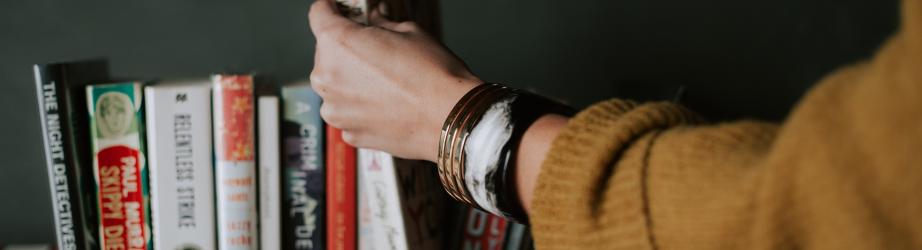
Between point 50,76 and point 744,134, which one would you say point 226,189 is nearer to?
point 50,76

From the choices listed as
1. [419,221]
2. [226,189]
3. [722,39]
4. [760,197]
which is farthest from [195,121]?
[722,39]

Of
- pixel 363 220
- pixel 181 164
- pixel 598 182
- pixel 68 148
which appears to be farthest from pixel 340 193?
pixel 598 182

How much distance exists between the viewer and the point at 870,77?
0.97 feet

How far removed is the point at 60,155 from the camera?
0.69 m

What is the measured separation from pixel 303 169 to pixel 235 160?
67mm

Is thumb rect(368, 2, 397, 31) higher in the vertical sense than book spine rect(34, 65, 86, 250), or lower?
higher

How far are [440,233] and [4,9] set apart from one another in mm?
656

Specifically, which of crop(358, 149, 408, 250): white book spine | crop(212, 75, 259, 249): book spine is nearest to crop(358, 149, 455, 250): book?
crop(358, 149, 408, 250): white book spine

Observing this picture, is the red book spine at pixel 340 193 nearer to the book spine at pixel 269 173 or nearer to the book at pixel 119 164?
the book spine at pixel 269 173

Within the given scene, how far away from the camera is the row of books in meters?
0.69

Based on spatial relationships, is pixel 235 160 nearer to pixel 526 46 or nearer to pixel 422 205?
pixel 422 205

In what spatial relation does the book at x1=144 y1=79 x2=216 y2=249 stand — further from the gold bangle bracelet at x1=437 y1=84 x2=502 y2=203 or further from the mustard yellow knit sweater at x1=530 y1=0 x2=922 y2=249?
the mustard yellow knit sweater at x1=530 y1=0 x2=922 y2=249

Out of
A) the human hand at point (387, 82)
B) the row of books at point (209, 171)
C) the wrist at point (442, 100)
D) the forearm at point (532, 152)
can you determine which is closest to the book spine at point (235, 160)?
the row of books at point (209, 171)

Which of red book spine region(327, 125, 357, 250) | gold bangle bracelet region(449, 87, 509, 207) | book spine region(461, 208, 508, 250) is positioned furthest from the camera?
book spine region(461, 208, 508, 250)
